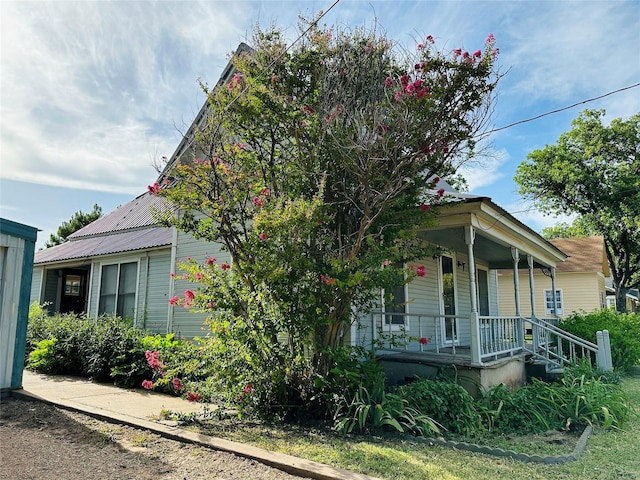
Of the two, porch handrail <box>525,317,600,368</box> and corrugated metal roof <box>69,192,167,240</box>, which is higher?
corrugated metal roof <box>69,192,167,240</box>

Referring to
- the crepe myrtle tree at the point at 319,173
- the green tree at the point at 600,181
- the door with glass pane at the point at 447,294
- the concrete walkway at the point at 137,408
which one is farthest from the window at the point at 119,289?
the green tree at the point at 600,181

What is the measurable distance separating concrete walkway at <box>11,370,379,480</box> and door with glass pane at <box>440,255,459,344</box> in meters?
7.08

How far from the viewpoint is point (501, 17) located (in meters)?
8.04

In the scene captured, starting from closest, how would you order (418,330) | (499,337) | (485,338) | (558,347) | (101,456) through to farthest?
(101,456), (485,338), (499,337), (418,330), (558,347)

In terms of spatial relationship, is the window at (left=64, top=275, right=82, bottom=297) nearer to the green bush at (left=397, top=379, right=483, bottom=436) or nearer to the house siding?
the house siding

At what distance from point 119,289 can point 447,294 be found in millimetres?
9048

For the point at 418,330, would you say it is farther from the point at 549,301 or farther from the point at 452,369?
the point at 549,301

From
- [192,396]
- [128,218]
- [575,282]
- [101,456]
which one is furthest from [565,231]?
[101,456]

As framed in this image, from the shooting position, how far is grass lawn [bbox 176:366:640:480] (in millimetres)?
4406

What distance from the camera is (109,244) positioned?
14227mm

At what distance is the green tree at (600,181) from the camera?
81.7 ft

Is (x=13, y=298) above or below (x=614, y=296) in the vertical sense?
below

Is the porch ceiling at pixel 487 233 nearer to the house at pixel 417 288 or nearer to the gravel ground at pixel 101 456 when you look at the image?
the house at pixel 417 288

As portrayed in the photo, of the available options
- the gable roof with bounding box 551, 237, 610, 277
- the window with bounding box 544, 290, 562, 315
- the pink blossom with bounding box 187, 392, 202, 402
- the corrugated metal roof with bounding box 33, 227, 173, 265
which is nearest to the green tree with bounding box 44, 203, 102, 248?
the corrugated metal roof with bounding box 33, 227, 173, 265
